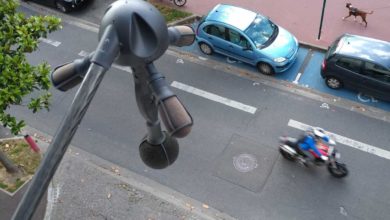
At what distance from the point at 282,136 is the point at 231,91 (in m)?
2.56

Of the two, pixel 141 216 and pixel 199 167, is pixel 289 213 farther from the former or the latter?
pixel 141 216

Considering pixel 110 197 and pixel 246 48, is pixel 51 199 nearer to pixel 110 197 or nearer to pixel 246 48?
pixel 110 197

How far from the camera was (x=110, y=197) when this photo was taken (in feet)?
33.2

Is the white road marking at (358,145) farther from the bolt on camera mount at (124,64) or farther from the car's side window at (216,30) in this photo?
the bolt on camera mount at (124,64)

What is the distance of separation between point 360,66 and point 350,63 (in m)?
0.31

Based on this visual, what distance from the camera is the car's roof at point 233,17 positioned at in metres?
13.8

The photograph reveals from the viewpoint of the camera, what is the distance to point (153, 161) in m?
3.42

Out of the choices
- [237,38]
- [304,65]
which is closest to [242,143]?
[237,38]

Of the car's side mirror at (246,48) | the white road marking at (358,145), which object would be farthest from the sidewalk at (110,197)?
the car's side mirror at (246,48)

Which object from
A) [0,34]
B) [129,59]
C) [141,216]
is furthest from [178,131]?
[141,216]

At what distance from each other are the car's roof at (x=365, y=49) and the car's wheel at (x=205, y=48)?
449cm

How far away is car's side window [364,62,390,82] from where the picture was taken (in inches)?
471

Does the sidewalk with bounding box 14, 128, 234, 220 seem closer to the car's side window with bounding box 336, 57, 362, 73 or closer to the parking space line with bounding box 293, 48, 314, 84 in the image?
the parking space line with bounding box 293, 48, 314, 84

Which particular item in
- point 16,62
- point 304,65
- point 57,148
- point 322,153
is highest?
point 57,148
